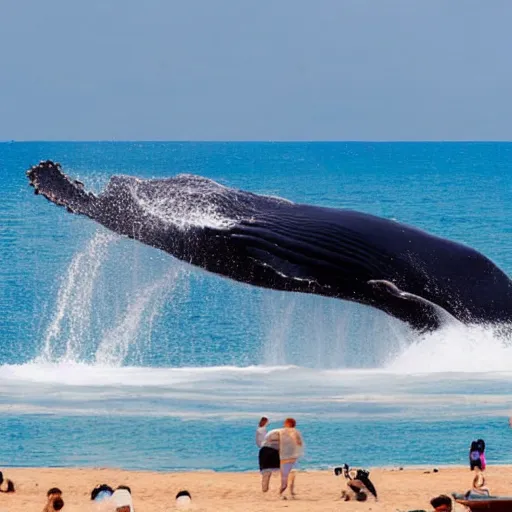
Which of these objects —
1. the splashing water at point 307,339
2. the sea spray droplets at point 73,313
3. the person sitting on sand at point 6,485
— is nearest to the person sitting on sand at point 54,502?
the person sitting on sand at point 6,485

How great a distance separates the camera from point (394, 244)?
19047mm

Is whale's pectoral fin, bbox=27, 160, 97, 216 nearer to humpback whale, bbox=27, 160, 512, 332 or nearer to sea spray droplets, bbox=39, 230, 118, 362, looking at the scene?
humpback whale, bbox=27, 160, 512, 332

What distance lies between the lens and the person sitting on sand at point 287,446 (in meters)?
16.7

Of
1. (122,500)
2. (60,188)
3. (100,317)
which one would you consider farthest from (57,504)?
(100,317)

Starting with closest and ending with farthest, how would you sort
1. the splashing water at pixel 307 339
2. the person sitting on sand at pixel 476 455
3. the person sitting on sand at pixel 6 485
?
the person sitting on sand at pixel 476 455 → the person sitting on sand at pixel 6 485 → the splashing water at pixel 307 339

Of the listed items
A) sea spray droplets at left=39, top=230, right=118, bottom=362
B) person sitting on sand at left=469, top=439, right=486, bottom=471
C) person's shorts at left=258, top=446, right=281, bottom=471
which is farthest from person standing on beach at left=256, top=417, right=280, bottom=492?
sea spray droplets at left=39, top=230, right=118, bottom=362

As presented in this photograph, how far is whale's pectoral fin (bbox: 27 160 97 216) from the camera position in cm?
1811

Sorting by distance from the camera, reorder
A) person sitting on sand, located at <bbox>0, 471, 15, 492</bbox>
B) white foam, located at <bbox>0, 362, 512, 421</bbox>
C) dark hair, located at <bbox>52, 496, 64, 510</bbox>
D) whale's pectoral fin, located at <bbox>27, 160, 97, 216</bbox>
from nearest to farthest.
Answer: dark hair, located at <bbox>52, 496, 64, 510</bbox> → person sitting on sand, located at <bbox>0, 471, 15, 492</bbox> → whale's pectoral fin, located at <bbox>27, 160, 97, 216</bbox> → white foam, located at <bbox>0, 362, 512, 421</bbox>

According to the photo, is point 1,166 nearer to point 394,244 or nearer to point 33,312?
point 33,312

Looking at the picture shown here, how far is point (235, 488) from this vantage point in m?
18.1

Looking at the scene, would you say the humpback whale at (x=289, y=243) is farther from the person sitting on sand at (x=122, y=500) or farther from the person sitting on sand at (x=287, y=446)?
the person sitting on sand at (x=122, y=500)

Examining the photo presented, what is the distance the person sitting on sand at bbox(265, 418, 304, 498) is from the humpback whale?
233 cm

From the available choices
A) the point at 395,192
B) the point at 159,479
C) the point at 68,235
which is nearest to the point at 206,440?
the point at 159,479

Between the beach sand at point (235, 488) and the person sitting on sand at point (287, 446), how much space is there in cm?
29
